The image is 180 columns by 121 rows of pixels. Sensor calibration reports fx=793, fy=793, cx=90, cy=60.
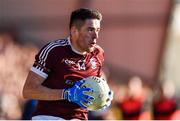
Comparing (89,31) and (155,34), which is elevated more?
(89,31)

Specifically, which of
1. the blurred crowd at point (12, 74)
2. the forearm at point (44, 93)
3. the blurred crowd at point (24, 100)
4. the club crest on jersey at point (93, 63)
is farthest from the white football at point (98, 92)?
the blurred crowd at point (12, 74)

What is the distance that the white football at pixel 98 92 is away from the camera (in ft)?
22.6

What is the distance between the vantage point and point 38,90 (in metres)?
6.96

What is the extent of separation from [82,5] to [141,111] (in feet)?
7.07

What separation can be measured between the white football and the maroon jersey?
0.83 feet

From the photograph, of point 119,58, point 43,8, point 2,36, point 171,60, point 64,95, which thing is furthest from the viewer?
point 171,60

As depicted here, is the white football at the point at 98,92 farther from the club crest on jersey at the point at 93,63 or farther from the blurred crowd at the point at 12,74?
the blurred crowd at the point at 12,74

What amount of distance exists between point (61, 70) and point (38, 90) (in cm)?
31

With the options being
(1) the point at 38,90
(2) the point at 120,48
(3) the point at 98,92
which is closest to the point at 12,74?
(2) the point at 120,48

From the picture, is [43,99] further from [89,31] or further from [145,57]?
[145,57]

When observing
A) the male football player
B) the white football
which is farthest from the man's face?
the white football

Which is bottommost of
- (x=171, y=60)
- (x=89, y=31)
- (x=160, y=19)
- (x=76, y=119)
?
(x=171, y=60)

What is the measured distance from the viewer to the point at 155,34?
14.7 metres

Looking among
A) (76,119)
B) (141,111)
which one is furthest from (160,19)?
(76,119)
